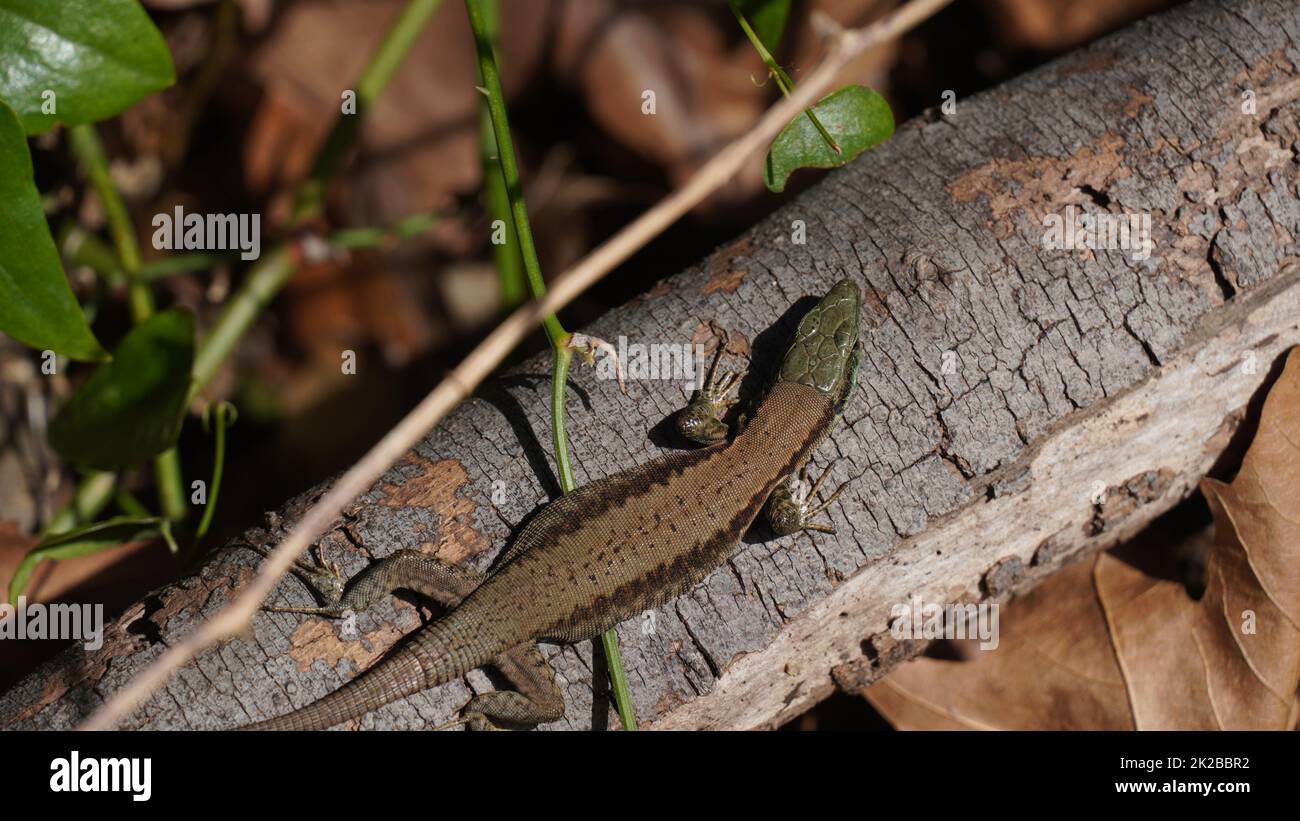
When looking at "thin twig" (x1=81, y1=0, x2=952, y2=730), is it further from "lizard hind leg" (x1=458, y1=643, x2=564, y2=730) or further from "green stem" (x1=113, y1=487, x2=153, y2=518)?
"green stem" (x1=113, y1=487, x2=153, y2=518)

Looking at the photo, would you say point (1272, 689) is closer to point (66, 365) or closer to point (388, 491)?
point (388, 491)

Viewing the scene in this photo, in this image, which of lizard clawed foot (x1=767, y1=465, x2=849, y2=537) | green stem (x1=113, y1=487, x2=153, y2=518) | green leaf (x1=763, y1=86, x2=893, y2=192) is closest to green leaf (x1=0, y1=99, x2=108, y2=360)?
green stem (x1=113, y1=487, x2=153, y2=518)

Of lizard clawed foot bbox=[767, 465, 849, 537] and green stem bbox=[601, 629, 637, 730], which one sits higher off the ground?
lizard clawed foot bbox=[767, 465, 849, 537]

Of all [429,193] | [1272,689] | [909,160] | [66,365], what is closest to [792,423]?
[909,160]

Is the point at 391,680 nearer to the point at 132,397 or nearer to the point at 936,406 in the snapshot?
the point at 132,397

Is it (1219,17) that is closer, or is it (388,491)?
(388,491)

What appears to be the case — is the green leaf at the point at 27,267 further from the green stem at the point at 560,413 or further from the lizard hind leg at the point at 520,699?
the lizard hind leg at the point at 520,699
